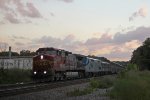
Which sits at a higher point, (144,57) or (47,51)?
(144,57)

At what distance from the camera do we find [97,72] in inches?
3076

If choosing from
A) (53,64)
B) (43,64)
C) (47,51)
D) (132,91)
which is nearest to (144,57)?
(47,51)

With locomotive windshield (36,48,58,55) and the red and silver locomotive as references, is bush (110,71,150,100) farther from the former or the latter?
locomotive windshield (36,48,58,55)

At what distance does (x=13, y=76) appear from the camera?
4712 centimetres

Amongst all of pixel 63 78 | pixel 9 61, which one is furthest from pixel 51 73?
pixel 9 61

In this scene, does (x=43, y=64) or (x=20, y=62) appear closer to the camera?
(x=43, y=64)

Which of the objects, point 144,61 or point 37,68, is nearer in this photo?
point 37,68

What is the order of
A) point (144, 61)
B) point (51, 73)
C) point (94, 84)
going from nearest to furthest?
1. point (94, 84)
2. point (51, 73)
3. point (144, 61)

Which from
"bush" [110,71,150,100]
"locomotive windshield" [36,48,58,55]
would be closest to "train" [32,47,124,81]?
"locomotive windshield" [36,48,58,55]

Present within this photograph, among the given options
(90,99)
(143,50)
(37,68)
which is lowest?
(90,99)

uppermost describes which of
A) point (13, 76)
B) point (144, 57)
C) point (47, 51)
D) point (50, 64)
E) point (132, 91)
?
point (144, 57)

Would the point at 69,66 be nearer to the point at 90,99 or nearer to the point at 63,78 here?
the point at 63,78

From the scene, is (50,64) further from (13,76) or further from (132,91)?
(132,91)

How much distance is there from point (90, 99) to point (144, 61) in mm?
74033
